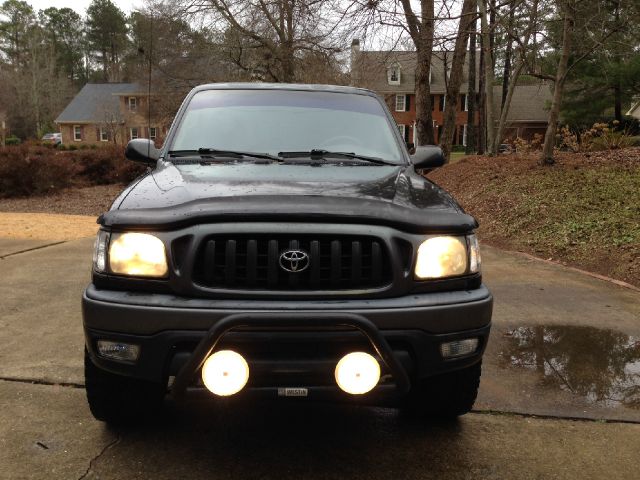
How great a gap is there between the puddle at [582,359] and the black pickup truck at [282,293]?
1.39 m

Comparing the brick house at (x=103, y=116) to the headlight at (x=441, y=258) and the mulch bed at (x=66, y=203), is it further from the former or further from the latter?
the headlight at (x=441, y=258)

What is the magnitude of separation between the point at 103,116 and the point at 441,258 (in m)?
50.0

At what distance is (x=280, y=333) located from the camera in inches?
89.4

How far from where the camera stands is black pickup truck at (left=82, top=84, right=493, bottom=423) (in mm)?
2273

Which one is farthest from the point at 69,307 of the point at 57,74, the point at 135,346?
the point at 57,74

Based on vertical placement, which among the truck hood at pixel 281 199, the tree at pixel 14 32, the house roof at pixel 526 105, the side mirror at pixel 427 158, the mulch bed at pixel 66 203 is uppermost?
the tree at pixel 14 32

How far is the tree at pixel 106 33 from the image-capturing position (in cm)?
7450

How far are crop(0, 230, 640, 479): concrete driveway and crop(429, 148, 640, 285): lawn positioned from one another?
3085mm

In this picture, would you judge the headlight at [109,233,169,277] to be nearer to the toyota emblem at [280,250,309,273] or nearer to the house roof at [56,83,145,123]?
the toyota emblem at [280,250,309,273]

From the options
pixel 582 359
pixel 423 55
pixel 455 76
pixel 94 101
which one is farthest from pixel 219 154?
pixel 94 101

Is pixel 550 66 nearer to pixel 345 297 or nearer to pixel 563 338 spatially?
pixel 563 338

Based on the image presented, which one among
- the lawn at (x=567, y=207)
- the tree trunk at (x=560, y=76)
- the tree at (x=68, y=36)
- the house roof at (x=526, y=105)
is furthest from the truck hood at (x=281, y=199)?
the tree at (x=68, y=36)

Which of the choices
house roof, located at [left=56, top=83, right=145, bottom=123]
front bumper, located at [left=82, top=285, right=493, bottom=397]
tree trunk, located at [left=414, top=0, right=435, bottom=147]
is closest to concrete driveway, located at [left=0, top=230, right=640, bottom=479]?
front bumper, located at [left=82, top=285, right=493, bottom=397]

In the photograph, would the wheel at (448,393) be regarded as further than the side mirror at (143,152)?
No
